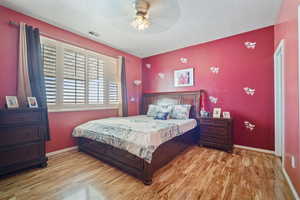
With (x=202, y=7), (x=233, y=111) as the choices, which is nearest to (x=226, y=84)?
(x=233, y=111)

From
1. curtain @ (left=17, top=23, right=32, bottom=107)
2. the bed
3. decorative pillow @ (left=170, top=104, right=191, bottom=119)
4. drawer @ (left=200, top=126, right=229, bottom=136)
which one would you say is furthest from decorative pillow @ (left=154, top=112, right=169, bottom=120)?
curtain @ (left=17, top=23, right=32, bottom=107)

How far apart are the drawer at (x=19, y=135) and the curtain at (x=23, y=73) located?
495 mm

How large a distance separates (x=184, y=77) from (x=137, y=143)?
261cm

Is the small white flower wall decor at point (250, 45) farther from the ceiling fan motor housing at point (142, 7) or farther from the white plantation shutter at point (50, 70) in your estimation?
the white plantation shutter at point (50, 70)

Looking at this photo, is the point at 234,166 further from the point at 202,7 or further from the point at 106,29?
the point at 106,29

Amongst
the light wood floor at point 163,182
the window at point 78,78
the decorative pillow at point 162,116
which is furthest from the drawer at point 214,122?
the window at point 78,78

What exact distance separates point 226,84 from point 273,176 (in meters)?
1.95

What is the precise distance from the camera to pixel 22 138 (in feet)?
6.49

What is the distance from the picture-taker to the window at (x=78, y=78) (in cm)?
264

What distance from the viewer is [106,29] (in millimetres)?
2826

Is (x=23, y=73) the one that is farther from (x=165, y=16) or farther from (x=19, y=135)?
(x=165, y=16)

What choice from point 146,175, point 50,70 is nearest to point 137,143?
point 146,175

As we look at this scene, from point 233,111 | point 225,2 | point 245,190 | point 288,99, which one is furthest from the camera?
point 233,111

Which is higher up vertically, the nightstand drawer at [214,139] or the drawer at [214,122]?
the drawer at [214,122]
